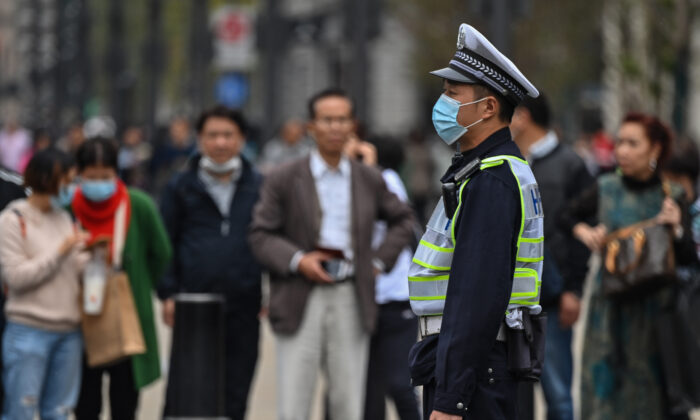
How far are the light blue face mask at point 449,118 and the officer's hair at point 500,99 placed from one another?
0.08 ft

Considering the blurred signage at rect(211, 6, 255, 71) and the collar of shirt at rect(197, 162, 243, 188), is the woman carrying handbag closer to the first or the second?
the collar of shirt at rect(197, 162, 243, 188)

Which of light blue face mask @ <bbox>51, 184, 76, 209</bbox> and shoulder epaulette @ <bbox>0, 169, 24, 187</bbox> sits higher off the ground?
shoulder epaulette @ <bbox>0, 169, 24, 187</bbox>

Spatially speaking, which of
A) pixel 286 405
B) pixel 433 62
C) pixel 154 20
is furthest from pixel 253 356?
pixel 433 62

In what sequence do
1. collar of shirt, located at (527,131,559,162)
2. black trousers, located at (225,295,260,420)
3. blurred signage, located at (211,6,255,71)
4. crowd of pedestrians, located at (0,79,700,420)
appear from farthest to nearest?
blurred signage, located at (211,6,255,71), black trousers, located at (225,295,260,420), collar of shirt, located at (527,131,559,162), crowd of pedestrians, located at (0,79,700,420)

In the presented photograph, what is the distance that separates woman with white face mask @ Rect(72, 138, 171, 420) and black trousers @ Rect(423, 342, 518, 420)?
3.05 m

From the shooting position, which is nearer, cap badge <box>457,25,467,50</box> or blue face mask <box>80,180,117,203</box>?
cap badge <box>457,25,467,50</box>

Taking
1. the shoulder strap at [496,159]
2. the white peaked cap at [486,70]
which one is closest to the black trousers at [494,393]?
the shoulder strap at [496,159]

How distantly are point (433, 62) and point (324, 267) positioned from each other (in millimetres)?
40893

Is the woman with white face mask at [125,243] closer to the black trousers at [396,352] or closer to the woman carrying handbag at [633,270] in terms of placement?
the black trousers at [396,352]

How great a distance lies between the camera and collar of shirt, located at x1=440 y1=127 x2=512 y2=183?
205 inches

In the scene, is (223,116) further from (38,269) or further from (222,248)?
(38,269)

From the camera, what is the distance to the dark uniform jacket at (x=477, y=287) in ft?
16.3

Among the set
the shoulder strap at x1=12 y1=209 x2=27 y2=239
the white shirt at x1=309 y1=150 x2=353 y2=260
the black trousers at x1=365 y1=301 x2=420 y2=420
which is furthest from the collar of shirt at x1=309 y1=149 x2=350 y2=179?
the shoulder strap at x1=12 y1=209 x2=27 y2=239

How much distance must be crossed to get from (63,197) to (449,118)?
3043 millimetres
